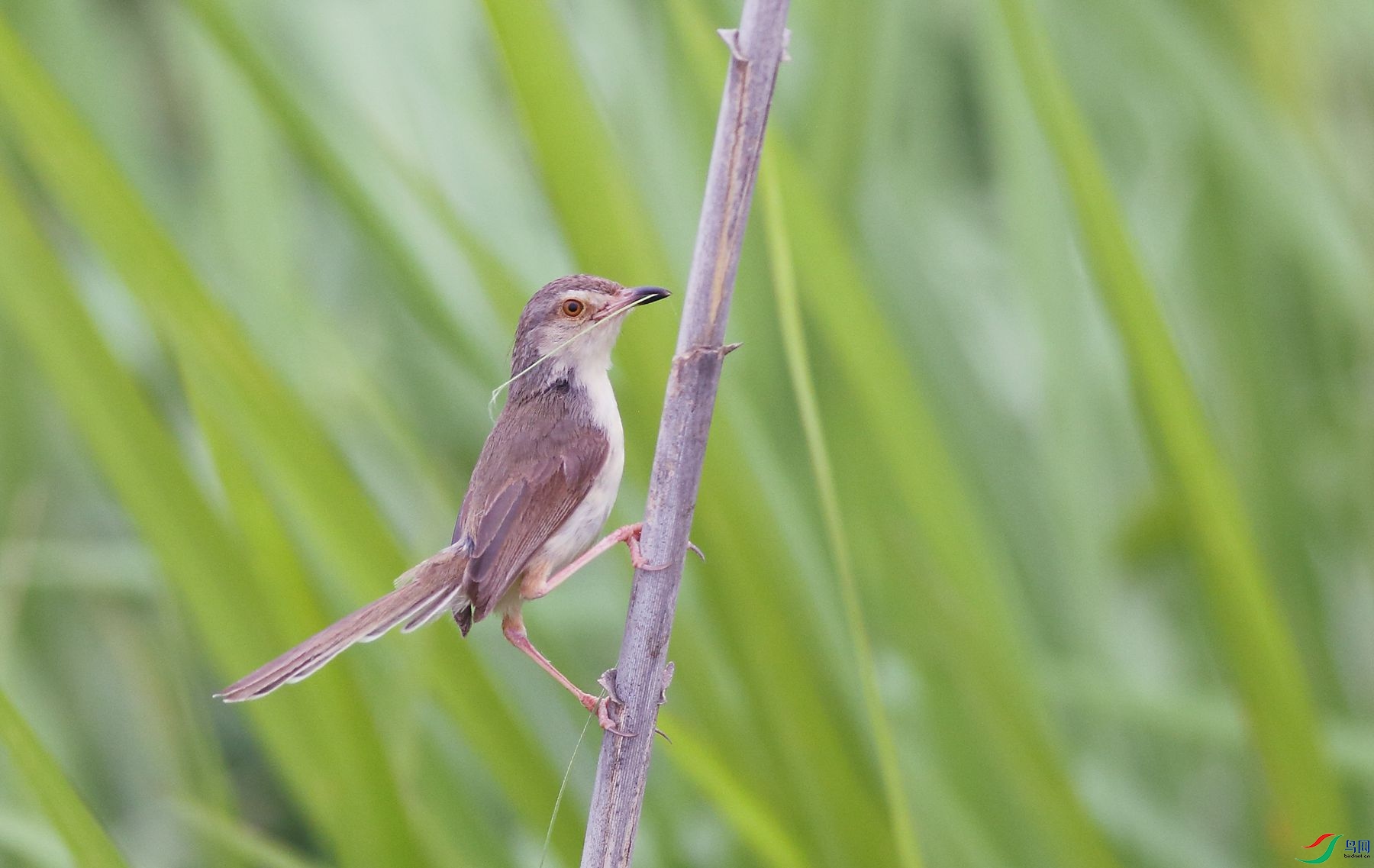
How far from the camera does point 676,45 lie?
234cm

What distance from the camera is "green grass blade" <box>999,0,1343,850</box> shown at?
1743 millimetres

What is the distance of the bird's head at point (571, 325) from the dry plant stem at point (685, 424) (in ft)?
0.91

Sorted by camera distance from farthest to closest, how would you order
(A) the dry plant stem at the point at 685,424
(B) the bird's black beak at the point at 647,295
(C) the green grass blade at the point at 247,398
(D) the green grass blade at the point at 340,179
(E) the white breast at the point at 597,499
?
(D) the green grass blade at the point at 340,179
(C) the green grass blade at the point at 247,398
(E) the white breast at the point at 597,499
(B) the bird's black beak at the point at 647,295
(A) the dry plant stem at the point at 685,424

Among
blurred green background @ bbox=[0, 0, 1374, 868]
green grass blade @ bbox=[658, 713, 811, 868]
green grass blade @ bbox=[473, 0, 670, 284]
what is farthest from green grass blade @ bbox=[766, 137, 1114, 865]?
green grass blade @ bbox=[658, 713, 811, 868]

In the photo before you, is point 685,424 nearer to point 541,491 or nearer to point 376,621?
point 541,491

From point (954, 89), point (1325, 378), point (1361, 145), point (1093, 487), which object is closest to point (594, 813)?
point (1093, 487)

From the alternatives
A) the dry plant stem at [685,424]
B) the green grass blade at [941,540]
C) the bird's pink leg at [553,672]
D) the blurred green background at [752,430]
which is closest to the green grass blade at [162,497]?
the blurred green background at [752,430]

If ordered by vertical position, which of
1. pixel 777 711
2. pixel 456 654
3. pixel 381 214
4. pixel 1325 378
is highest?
pixel 381 214

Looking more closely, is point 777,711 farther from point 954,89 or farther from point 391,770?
point 954,89

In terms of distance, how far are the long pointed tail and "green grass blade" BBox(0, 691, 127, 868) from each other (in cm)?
22

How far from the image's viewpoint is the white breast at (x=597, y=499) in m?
1.43

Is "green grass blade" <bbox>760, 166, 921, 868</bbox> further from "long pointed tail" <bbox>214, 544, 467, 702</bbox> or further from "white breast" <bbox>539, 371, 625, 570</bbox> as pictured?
"long pointed tail" <bbox>214, 544, 467, 702</bbox>

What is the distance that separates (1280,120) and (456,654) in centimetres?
218

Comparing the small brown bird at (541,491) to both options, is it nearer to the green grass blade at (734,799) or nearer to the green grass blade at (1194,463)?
the green grass blade at (734,799)
